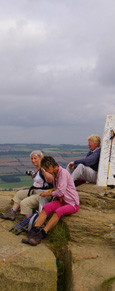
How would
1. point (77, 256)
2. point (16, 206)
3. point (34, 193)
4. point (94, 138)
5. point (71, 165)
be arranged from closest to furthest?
point (77, 256) < point (34, 193) < point (16, 206) < point (94, 138) < point (71, 165)

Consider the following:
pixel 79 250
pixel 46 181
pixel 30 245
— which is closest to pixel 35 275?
pixel 30 245

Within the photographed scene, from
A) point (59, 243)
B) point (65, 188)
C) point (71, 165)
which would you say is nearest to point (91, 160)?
point (71, 165)

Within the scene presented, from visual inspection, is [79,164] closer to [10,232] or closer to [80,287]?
[10,232]

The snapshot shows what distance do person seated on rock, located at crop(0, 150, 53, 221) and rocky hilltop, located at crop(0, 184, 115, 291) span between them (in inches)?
21.8

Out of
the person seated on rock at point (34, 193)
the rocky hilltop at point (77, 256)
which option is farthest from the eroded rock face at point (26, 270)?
the person seated on rock at point (34, 193)

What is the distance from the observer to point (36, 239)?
7.04 metres

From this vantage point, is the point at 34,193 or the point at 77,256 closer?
the point at 77,256

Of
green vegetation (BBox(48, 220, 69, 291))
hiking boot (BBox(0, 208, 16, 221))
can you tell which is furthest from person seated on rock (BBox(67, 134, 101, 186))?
hiking boot (BBox(0, 208, 16, 221))

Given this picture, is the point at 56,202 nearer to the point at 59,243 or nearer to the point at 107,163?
the point at 59,243

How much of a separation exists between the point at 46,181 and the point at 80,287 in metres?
3.11

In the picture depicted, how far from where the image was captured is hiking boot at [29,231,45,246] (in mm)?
6926

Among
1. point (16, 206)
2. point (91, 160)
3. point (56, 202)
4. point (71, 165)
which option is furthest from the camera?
point (71, 165)

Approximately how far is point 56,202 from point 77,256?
1.48 meters

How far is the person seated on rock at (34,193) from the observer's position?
321 inches
